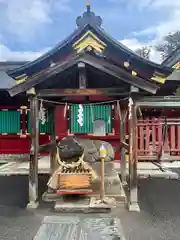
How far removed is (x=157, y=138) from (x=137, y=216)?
6441mm

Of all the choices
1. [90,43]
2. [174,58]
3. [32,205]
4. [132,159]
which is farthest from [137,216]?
[174,58]

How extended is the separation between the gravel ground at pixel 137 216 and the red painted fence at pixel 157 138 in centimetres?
352

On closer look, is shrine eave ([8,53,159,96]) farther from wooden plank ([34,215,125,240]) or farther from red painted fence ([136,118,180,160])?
red painted fence ([136,118,180,160])

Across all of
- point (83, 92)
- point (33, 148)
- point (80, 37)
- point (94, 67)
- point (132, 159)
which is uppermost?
point (80, 37)

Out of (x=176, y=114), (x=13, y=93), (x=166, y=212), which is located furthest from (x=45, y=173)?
(x=176, y=114)

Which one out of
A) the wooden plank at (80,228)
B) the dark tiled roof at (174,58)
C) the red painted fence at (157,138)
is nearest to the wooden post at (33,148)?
the wooden plank at (80,228)

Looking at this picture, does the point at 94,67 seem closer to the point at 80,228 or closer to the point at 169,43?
the point at 80,228

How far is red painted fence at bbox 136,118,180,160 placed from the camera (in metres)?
10.3

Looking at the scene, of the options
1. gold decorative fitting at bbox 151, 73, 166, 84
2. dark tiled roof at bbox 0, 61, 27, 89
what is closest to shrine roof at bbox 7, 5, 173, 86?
gold decorative fitting at bbox 151, 73, 166, 84

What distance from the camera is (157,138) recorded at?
35.2 feet

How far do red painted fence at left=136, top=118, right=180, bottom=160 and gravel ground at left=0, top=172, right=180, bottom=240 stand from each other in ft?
11.5

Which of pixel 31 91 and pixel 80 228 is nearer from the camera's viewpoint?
pixel 80 228

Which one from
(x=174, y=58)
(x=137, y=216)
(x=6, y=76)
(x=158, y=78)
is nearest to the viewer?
(x=137, y=216)

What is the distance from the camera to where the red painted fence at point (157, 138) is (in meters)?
10.3
